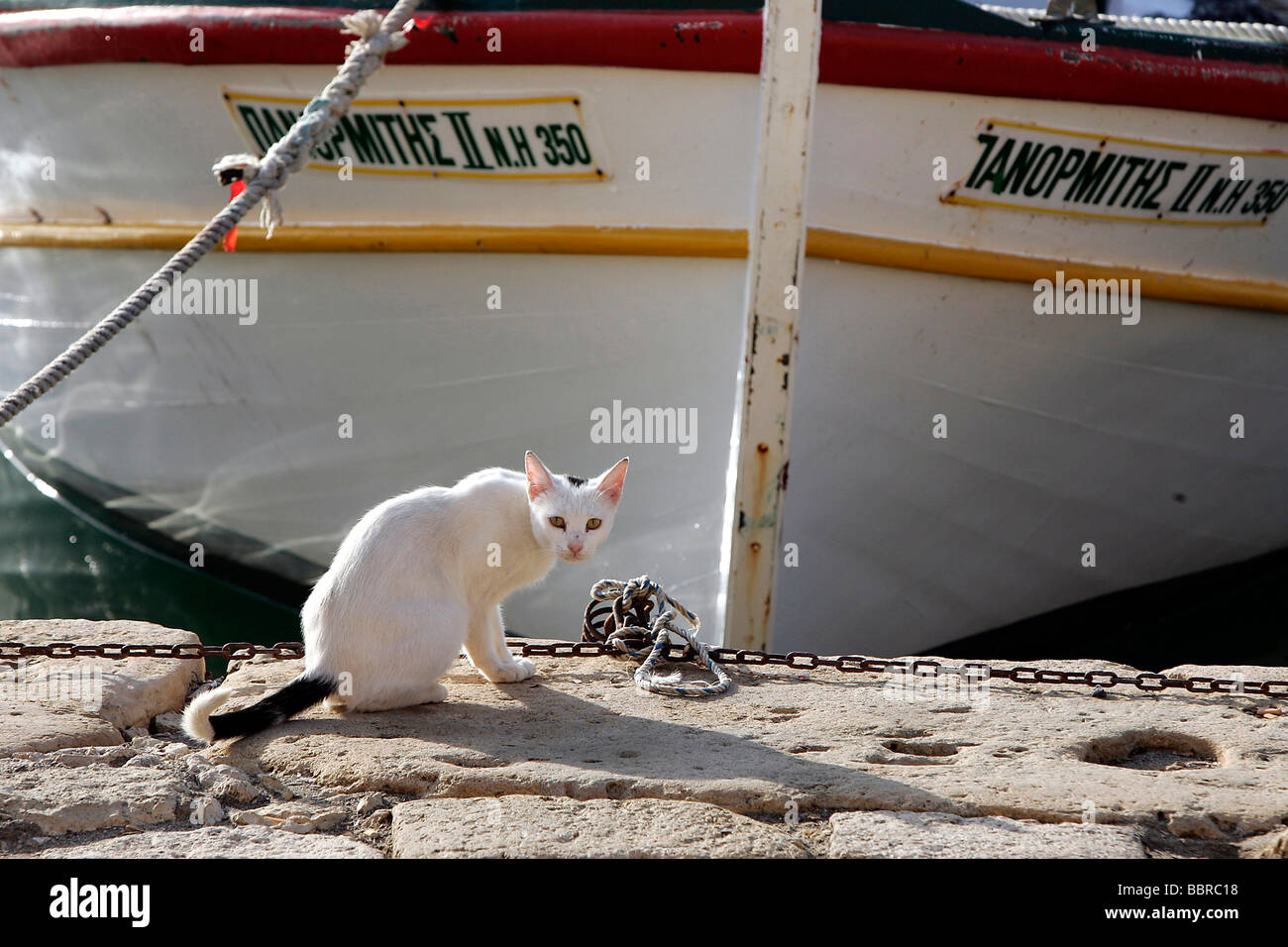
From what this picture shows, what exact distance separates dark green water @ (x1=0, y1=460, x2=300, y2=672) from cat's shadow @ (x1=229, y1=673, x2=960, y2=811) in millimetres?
3016

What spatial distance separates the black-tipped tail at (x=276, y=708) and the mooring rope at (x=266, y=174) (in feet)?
2.43

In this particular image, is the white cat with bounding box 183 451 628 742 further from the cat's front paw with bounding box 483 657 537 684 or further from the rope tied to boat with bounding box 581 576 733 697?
the rope tied to boat with bounding box 581 576 733 697

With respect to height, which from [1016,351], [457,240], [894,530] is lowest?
[894,530]

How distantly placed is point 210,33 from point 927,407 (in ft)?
8.03

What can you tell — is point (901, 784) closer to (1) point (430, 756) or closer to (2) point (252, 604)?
(1) point (430, 756)

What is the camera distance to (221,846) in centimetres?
174

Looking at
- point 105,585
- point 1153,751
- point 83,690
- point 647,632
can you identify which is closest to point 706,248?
point 647,632

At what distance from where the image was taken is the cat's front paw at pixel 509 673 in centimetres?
256

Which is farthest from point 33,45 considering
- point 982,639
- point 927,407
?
point 982,639

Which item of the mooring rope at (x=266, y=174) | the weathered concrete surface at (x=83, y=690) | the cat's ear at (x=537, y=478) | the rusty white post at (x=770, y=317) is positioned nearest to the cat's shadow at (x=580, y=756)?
the weathered concrete surface at (x=83, y=690)

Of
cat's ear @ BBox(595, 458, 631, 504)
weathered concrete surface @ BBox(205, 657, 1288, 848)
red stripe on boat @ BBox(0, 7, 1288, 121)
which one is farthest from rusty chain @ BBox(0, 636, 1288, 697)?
red stripe on boat @ BBox(0, 7, 1288, 121)

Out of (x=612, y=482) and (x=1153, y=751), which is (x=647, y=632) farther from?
(x=1153, y=751)

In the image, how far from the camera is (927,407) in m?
3.85

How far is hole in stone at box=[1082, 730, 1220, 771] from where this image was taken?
225 centimetres
